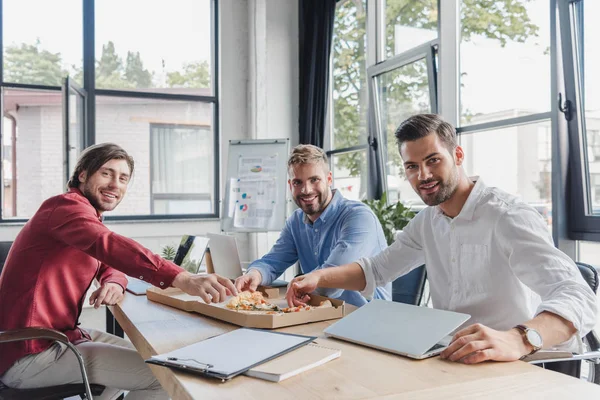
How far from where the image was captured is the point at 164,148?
19.4 ft

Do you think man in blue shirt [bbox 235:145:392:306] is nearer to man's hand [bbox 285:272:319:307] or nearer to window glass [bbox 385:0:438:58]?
man's hand [bbox 285:272:319:307]

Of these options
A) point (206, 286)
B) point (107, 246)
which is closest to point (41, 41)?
point (107, 246)

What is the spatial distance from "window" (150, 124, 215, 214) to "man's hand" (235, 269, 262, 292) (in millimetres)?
3827

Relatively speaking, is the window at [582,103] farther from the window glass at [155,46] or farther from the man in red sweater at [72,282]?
the window glass at [155,46]

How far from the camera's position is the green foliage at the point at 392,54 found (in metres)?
3.34

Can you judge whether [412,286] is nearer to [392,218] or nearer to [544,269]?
[544,269]

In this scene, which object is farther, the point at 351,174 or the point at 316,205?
the point at 351,174

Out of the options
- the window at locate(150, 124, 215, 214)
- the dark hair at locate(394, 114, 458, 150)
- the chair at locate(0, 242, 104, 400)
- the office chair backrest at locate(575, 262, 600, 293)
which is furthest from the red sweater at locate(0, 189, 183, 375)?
the window at locate(150, 124, 215, 214)

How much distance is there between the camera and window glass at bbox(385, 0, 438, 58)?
4020 millimetres

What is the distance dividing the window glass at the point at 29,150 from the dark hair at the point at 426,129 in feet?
14.3

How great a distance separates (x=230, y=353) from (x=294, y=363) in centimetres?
16

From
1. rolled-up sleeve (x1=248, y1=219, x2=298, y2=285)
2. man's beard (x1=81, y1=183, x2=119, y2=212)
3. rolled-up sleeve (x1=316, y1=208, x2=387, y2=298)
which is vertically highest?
man's beard (x1=81, y1=183, x2=119, y2=212)

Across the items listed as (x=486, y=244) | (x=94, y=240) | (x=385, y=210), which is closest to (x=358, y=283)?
(x=486, y=244)

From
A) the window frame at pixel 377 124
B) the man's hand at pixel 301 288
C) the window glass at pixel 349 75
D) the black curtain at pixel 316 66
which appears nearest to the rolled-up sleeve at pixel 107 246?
the man's hand at pixel 301 288
